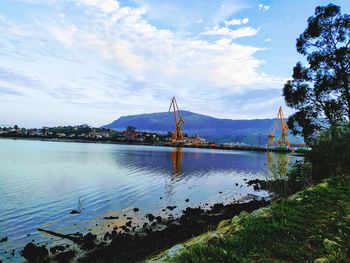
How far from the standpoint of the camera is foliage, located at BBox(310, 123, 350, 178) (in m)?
18.1

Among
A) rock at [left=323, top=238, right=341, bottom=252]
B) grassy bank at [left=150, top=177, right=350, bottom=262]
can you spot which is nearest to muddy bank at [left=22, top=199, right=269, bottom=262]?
grassy bank at [left=150, top=177, right=350, bottom=262]

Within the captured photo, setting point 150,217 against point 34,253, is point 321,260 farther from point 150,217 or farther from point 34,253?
point 150,217

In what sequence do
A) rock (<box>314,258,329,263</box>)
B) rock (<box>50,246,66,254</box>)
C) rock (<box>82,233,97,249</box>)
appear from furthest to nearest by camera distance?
rock (<box>82,233,97,249</box>), rock (<box>50,246,66,254</box>), rock (<box>314,258,329,263</box>)

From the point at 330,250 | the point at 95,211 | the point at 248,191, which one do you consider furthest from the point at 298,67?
the point at 330,250

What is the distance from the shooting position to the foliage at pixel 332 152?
Result: 712 inches

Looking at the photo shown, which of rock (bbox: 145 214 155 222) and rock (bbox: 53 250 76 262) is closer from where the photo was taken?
rock (bbox: 53 250 76 262)

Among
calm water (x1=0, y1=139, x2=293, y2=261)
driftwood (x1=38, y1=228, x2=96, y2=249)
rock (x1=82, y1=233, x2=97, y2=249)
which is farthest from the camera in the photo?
calm water (x1=0, y1=139, x2=293, y2=261)

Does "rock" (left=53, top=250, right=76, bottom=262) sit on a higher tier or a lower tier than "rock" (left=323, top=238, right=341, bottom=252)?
lower

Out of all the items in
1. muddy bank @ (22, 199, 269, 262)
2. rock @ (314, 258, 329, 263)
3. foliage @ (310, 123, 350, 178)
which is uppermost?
foliage @ (310, 123, 350, 178)

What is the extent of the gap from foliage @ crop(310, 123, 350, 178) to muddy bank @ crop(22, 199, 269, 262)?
7.13 meters

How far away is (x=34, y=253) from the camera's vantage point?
14141 mm

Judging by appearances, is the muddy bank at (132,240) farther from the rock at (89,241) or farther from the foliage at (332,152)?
the foliage at (332,152)

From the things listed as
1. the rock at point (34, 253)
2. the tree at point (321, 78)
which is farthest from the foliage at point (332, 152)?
the rock at point (34, 253)

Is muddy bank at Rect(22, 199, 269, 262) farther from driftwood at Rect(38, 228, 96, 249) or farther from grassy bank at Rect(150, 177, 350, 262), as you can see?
grassy bank at Rect(150, 177, 350, 262)
